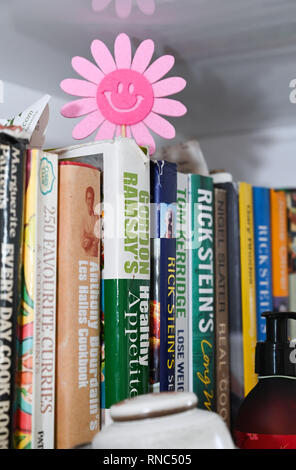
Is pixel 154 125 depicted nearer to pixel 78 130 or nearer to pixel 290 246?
pixel 78 130

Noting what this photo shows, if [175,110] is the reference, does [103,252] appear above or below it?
below

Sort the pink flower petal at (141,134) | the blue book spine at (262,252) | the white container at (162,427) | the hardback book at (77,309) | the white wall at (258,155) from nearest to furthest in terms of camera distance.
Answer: the white container at (162,427), the hardback book at (77,309), the pink flower petal at (141,134), the blue book spine at (262,252), the white wall at (258,155)

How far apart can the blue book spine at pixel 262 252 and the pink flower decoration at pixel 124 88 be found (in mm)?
202

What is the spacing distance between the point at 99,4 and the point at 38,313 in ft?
1.14

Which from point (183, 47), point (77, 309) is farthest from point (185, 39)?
point (77, 309)

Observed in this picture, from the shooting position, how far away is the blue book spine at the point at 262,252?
26.6 inches

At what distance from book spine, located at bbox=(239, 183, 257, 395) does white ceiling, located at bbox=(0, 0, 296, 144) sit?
0.15 m

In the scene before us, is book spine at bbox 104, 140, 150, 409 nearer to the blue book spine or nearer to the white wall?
the blue book spine

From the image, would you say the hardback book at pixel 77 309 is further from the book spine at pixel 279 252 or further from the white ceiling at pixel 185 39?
the book spine at pixel 279 252

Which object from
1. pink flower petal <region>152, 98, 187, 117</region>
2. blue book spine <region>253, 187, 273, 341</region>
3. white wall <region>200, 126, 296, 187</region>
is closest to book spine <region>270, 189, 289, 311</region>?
blue book spine <region>253, 187, 273, 341</region>

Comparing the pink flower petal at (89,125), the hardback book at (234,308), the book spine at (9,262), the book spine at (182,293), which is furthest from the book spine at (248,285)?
the book spine at (9,262)

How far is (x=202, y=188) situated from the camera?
60 centimetres

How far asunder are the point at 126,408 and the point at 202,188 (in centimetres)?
31

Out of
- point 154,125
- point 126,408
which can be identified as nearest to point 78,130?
point 154,125
